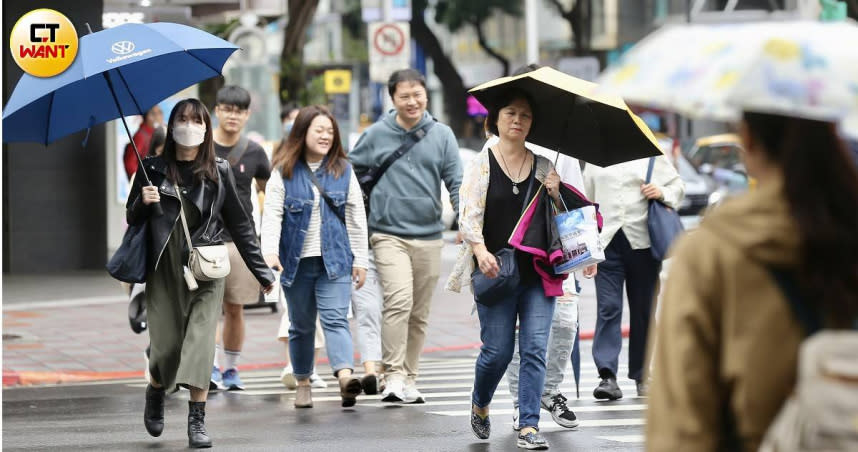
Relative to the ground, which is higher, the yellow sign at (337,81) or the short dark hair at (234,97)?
the yellow sign at (337,81)

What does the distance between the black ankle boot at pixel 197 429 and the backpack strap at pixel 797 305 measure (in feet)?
17.3

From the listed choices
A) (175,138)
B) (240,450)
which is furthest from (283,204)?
(240,450)

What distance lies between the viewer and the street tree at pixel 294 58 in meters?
23.6

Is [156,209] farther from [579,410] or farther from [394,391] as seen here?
[579,410]

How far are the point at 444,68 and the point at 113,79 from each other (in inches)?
1435

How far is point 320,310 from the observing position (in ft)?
29.2

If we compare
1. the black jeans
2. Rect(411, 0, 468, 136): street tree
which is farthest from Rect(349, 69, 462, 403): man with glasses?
Rect(411, 0, 468, 136): street tree

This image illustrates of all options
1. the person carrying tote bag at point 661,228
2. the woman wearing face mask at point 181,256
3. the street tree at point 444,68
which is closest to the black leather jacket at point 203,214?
the woman wearing face mask at point 181,256

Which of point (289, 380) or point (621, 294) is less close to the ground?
point (621, 294)

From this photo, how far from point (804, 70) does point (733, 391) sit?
622mm

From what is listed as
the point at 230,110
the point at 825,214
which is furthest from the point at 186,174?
the point at 825,214

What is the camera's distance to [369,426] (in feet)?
27.3

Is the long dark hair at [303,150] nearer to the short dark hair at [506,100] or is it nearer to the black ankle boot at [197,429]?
the short dark hair at [506,100]

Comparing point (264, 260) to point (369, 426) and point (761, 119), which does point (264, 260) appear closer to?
point (369, 426)
